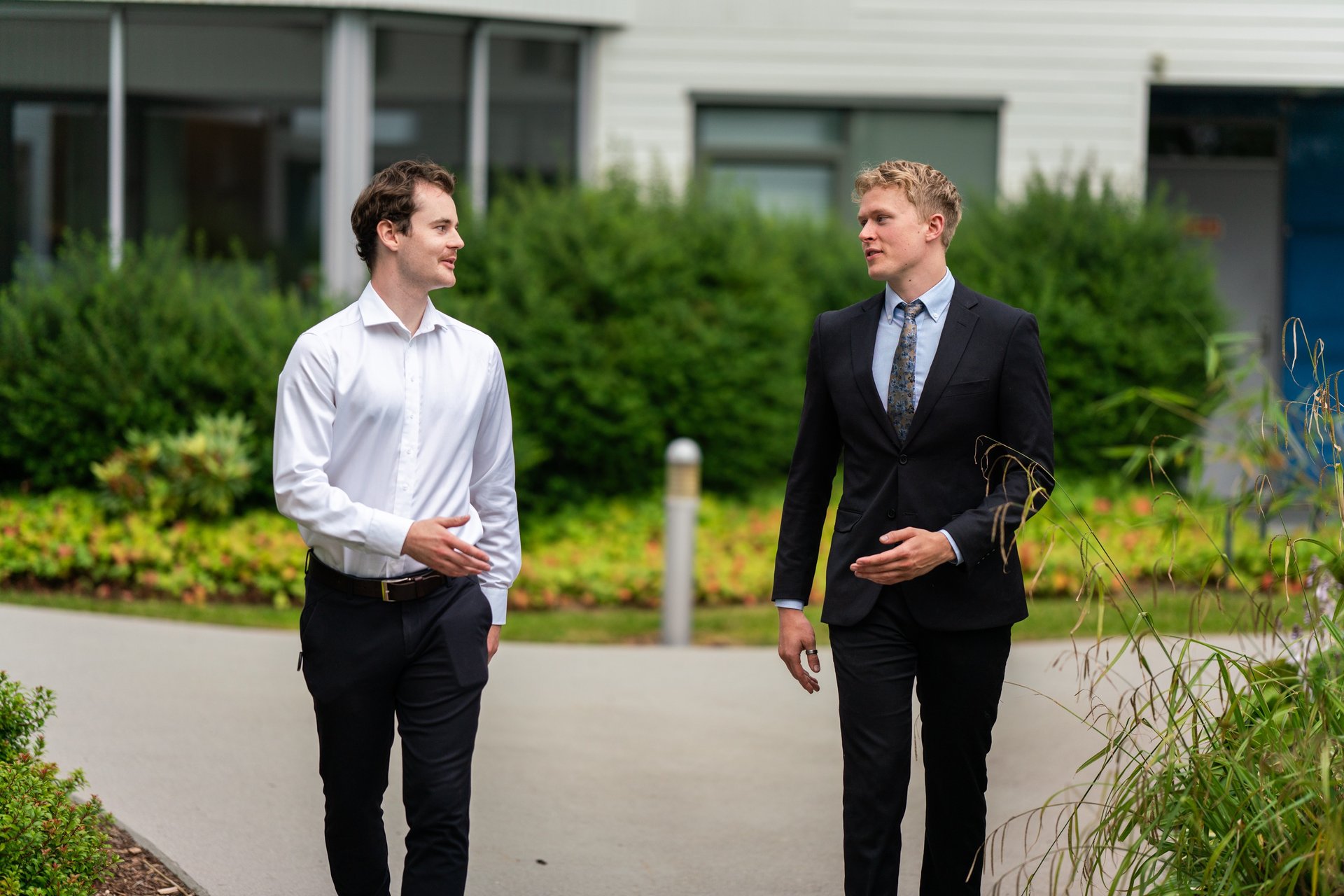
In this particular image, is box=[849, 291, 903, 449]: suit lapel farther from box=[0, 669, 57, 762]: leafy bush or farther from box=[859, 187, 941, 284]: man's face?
box=[0, 669, 57, 762]: leafy bush

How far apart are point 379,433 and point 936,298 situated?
1.36m

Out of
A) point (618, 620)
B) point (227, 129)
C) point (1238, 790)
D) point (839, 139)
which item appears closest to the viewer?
point (1238, 790)

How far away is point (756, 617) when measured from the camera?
8.93 metres

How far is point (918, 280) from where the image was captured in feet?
12.3

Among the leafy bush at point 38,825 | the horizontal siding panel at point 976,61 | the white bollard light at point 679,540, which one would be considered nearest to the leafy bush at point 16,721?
the leafy bush at point 38,825

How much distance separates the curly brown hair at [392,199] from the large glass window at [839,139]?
9219 millimetres

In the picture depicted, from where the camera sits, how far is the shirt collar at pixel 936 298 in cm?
376

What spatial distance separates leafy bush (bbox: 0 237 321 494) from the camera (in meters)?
9.66

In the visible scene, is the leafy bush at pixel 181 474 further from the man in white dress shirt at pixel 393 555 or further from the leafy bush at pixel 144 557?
the man in white dress shirt at pixel 393 555

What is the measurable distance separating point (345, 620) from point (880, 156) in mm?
10159

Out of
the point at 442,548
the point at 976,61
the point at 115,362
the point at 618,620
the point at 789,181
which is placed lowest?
the point at 618,620

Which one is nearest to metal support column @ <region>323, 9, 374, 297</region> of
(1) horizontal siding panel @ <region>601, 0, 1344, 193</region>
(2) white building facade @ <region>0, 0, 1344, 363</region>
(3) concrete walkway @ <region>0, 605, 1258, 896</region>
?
(2) white building facade @ <region>0, 0, 1344, 363</region>

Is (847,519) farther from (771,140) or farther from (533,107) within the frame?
(771,140)

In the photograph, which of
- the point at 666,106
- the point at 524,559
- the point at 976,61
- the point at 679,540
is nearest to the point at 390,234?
the point at 679,540
